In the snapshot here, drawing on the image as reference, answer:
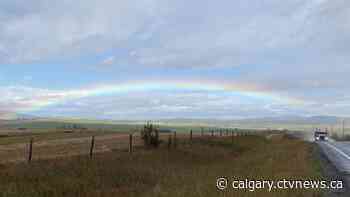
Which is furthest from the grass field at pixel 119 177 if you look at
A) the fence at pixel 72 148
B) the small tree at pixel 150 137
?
the small tree at pixel 150 137

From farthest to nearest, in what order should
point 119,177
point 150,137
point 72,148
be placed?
point 150,137 < point 72,148 < point 119,177

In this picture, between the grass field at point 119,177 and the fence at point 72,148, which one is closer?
the grass field at point 119,177

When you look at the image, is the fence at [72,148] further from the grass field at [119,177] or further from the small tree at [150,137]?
the grass field at [119,177]

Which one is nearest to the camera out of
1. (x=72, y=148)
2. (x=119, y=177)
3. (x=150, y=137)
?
(x=119, y=177)

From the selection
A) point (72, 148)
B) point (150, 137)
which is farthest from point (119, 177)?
point (72, 148)

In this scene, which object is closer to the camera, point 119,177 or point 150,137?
point 119,177

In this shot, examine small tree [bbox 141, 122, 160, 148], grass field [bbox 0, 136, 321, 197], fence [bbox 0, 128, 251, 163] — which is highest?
small tree [bbox 141, 122, 160, 148]

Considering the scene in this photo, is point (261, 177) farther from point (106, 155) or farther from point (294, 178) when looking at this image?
point (106, 155)

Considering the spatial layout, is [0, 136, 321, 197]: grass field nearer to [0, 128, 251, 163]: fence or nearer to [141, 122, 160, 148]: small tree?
[0, 128, 251, 163]: fence

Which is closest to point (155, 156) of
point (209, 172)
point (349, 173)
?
point (209, 172)

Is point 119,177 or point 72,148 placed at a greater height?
point 72,148

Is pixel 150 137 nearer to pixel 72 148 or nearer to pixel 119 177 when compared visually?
pixel 72 148

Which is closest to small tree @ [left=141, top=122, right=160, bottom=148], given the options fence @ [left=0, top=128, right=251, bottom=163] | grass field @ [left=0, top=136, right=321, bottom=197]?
fence @ [left=0, top=128, right=251, bottom=163]

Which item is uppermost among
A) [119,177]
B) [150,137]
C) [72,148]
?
[150,137]
